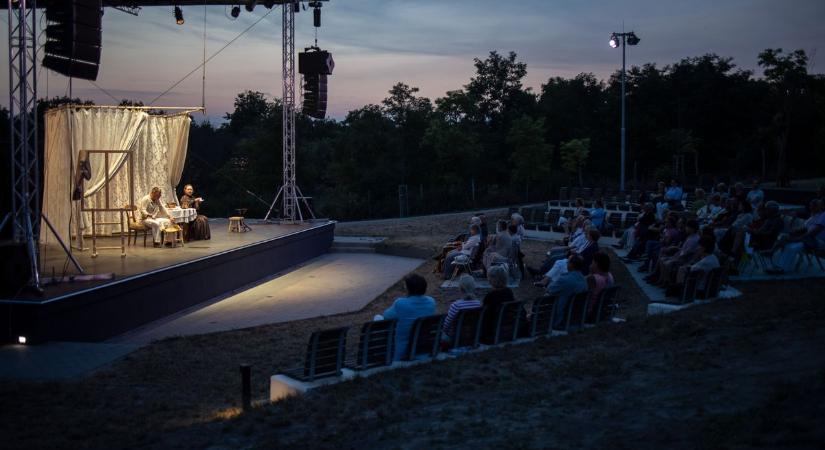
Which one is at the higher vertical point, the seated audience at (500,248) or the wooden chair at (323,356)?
the seated audience at (500,248)

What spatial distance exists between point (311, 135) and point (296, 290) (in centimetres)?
3456

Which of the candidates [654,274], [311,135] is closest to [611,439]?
[654,274]

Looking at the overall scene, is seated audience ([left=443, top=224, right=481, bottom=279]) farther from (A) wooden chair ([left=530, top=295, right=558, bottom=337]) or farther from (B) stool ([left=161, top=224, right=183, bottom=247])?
(A) wooden chair ([left=530, top=295, right=558, bottom=337])

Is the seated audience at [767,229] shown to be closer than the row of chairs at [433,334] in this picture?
No

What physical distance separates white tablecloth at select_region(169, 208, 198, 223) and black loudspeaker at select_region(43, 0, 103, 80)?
3.96 meters

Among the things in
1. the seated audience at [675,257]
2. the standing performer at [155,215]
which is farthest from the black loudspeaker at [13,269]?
the seated audience at [675,257]

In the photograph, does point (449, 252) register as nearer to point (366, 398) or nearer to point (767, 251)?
point (767, 251)

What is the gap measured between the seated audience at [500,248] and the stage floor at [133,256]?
4.72 meters

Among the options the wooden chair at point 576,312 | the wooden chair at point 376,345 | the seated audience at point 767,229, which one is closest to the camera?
the wooden chair at point 376,345

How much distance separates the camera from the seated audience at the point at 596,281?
7777 millimetres

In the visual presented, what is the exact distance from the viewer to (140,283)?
34.8 feet

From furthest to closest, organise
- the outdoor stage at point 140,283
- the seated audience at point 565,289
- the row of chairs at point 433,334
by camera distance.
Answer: the outdoor stage at point 140,283, the seated audience at point 565,289, the row of chairs at point 433,334

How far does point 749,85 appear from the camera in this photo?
135 ft

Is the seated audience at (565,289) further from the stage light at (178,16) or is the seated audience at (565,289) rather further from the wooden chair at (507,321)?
the stage light at (178,16)
